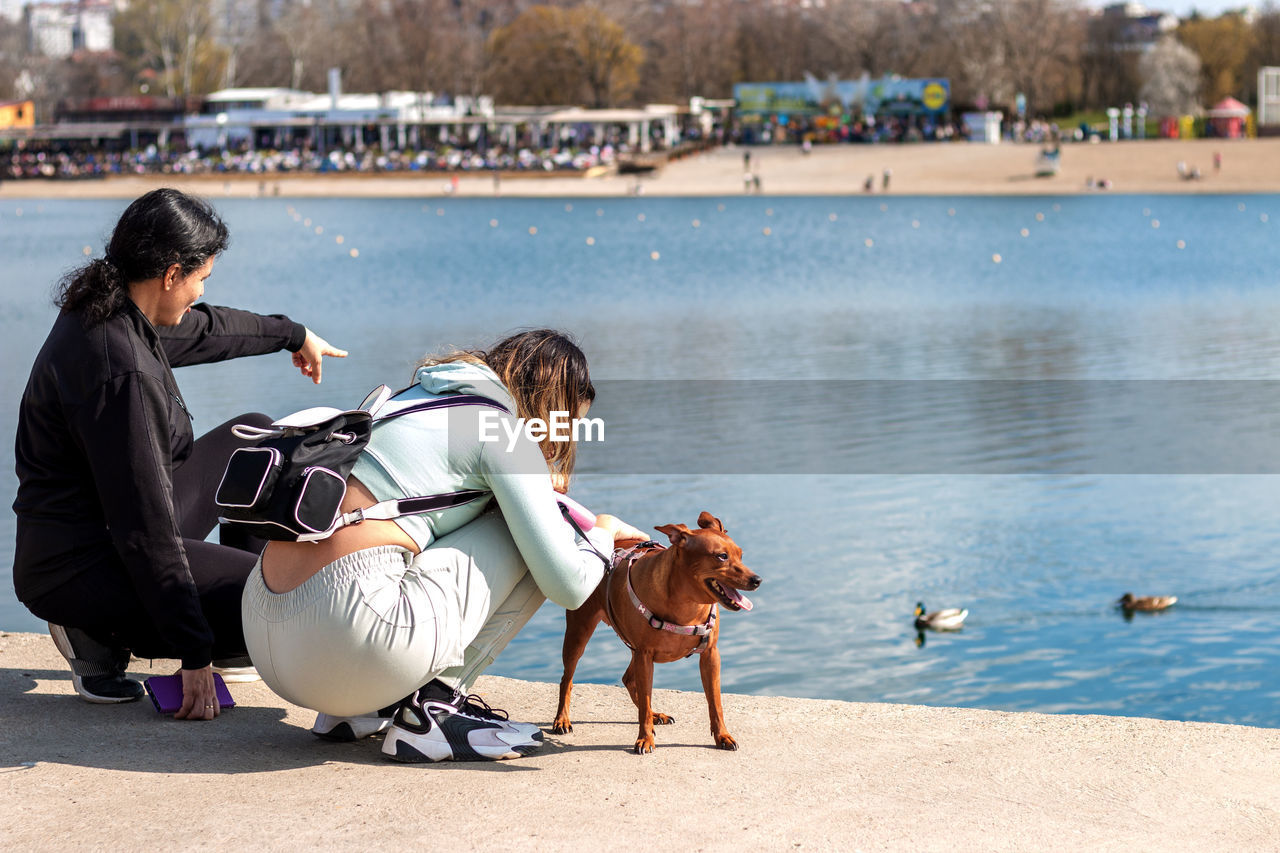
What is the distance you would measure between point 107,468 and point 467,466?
947 mm

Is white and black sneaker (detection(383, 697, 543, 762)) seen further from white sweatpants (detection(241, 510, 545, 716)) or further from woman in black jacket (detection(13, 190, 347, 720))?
woman in black jacket (detection(13, 190, 347, 720))

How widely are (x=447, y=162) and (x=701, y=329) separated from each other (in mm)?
58666

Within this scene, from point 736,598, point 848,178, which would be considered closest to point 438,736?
point 736,598

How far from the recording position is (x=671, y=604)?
3590 mm

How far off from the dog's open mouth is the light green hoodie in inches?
14.3

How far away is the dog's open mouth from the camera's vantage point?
3.43 meters

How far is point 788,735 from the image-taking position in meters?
4.08

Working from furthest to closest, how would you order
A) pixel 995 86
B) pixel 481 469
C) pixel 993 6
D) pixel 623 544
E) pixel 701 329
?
pixel 993 6 → pixel 995 86 → pixel 701 329 → pixel 623 544 → pixel 481 469

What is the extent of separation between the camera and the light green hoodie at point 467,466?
333cm

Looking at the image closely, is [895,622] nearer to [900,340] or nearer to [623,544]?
[623,544]

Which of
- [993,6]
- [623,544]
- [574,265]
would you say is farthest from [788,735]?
[993,6]

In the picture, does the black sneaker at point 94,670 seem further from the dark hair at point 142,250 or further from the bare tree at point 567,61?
the bare tree at point 567,61

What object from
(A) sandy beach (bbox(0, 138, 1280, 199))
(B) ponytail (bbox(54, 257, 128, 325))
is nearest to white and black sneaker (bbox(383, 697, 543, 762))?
(B) ponytail (bbox(54, 257, 128, 325))

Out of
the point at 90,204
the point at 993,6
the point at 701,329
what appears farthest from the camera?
the point at 993,6
